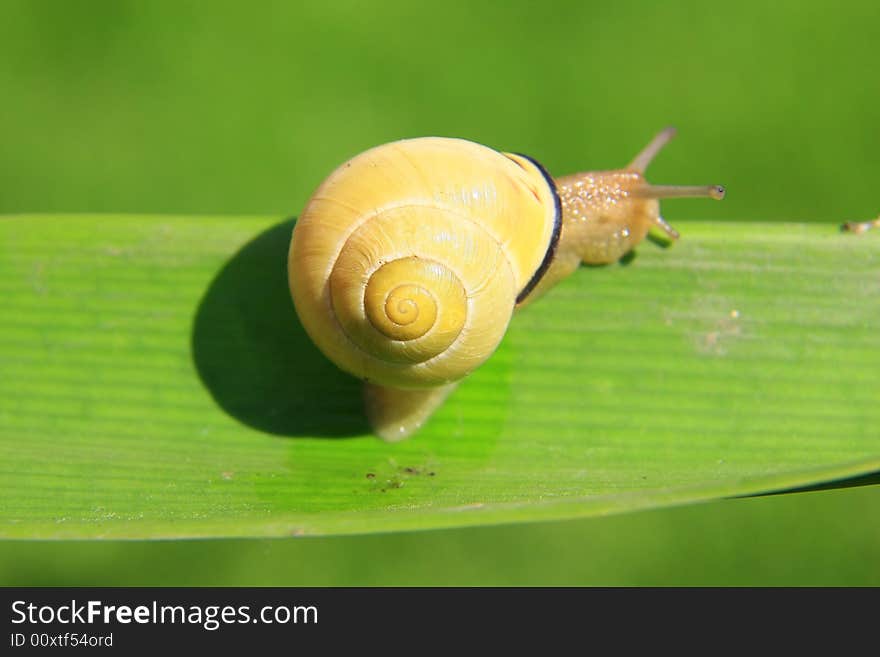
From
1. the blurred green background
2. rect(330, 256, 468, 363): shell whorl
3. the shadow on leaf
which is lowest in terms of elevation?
rect(330, 256, 468, 363): shell whorl

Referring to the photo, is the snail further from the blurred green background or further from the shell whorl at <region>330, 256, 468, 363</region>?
the blurred green background

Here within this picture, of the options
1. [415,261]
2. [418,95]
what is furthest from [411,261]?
[418,95]

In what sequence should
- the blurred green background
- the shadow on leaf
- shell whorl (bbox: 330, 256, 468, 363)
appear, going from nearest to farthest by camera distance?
shell whorl (bbox: 330, 256, 468, 363) → the shadow on leaf → the blurred green background

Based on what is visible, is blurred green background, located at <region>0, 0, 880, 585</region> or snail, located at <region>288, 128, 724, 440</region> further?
blurred green background, located at <region>0, 0, 880, 585</region>

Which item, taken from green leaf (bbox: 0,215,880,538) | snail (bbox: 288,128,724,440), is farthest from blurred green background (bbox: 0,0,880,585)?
snail (bbox: 288,128,724,440)

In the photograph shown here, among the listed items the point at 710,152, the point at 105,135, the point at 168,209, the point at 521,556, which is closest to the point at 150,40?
the point at 105,135

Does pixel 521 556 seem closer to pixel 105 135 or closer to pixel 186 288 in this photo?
pixel 186 288
